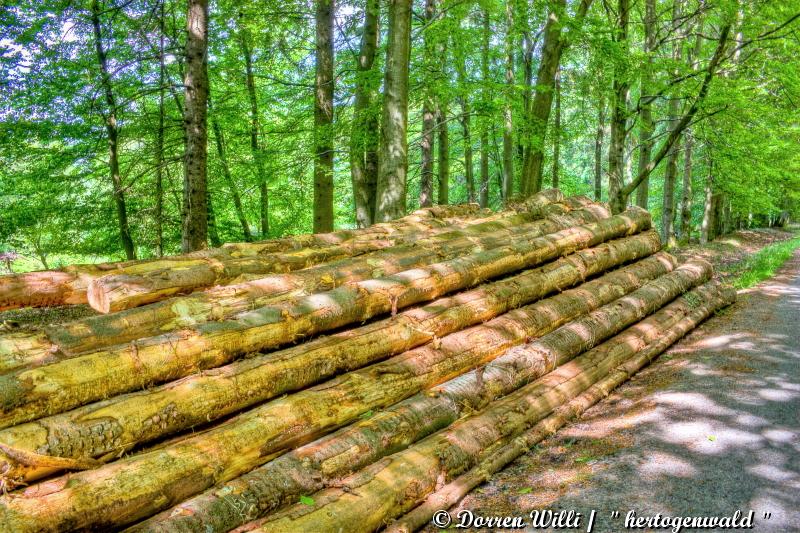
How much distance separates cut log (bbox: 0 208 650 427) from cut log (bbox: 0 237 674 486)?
11 cm

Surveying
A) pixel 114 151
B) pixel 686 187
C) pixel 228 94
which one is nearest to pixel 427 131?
pixel 228 94

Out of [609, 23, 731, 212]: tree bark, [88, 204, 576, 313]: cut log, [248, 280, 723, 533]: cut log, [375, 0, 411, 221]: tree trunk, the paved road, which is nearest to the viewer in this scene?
[248, 280, 723, 533]: cut log

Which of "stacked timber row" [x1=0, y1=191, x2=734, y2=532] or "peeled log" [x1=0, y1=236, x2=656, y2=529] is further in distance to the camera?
"stacked timber row" [x1=0, y1=191, x2=734, y2=532]

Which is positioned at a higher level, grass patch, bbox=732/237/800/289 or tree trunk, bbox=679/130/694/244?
tree trunk, bbox=679/130/694/244

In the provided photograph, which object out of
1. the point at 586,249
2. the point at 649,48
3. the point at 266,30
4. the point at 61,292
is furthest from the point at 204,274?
the point at 649,48

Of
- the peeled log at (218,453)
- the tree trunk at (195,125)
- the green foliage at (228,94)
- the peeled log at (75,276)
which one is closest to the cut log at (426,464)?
the peeled log at (218,453)

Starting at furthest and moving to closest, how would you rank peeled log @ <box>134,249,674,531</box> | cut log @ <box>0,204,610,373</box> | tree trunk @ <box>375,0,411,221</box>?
tree trunk @ <box>375,0,411,221</box>, cut log @ <box>0,204,610,373</box>, peeled log @ <box>134,249,674,531</box>

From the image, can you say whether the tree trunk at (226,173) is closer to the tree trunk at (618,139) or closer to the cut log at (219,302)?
the cut log at (219,302)

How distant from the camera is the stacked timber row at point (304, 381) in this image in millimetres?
2725

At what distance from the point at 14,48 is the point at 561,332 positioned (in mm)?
11566

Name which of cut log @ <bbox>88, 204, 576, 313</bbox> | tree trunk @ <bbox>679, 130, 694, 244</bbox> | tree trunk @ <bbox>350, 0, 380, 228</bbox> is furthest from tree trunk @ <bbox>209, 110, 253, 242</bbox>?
tree trunk @ <bbox>679, 130, 694, 244</bbox>

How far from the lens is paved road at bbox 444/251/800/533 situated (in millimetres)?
2984

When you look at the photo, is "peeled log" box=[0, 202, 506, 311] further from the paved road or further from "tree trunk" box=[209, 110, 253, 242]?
"tree trunk" box=[209, 110, 253, 242]

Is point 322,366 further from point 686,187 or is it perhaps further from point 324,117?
point 686,187
